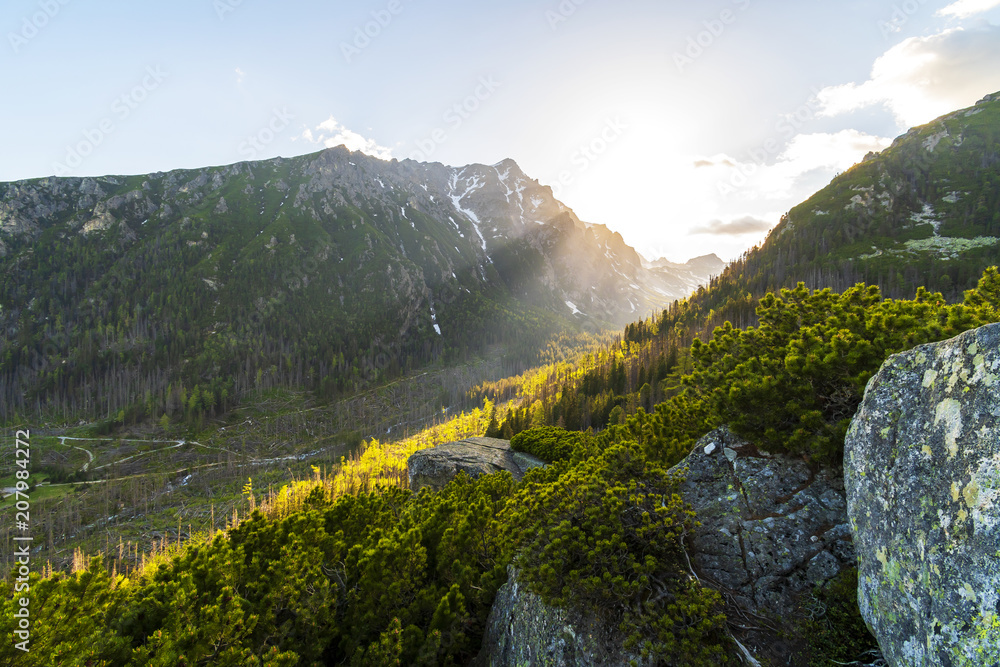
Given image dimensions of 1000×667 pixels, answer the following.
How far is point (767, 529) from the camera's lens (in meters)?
9.43

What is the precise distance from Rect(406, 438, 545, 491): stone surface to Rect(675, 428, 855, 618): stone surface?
22142 millimetres

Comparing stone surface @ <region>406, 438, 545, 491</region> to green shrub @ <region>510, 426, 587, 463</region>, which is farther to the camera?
stone surface @ <region>406, 438, 545, 491</region>

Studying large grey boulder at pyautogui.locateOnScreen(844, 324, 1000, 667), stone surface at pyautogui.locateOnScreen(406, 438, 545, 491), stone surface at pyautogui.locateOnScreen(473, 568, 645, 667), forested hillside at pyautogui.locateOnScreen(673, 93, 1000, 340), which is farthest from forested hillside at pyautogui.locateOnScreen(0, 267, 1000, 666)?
forested hillside at pyautogui.locateOnScreen(673, 93, 1000, 340)

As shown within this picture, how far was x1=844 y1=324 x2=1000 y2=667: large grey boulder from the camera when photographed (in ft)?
15.9

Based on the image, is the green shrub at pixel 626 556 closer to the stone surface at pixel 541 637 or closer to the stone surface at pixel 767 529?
the stone surface at pixel 541 637

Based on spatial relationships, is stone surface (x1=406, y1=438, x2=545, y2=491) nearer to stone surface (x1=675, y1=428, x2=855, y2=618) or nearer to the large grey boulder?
stone surface (x1=675, y1=428, x2=855, y2=618)

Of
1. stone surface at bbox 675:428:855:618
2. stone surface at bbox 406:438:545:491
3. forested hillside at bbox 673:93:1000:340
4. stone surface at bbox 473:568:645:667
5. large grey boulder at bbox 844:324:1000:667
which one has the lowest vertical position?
stone surface at bbox 406:438:545:491

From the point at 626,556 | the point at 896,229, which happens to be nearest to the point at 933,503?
the point at 626,556

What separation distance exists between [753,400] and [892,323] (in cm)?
366

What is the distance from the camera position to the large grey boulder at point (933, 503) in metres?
4.84

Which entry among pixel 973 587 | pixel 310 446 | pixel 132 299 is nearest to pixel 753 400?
pixel 973 587

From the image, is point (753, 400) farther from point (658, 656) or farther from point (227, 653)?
point (227, 653)

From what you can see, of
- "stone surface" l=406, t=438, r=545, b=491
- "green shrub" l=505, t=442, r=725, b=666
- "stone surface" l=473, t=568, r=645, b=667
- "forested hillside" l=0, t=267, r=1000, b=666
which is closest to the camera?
"green shrub" l=505, t=442, r=725, b=666

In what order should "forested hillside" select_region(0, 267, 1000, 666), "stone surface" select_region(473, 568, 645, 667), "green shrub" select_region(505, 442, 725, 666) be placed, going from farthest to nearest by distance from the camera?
"stone surface" select_region(473, 568, 645, 667) → "forested hillside" select_region(0, 267, 1000, 666) → "green shrub" select_region(505, 442, 725, 666)
